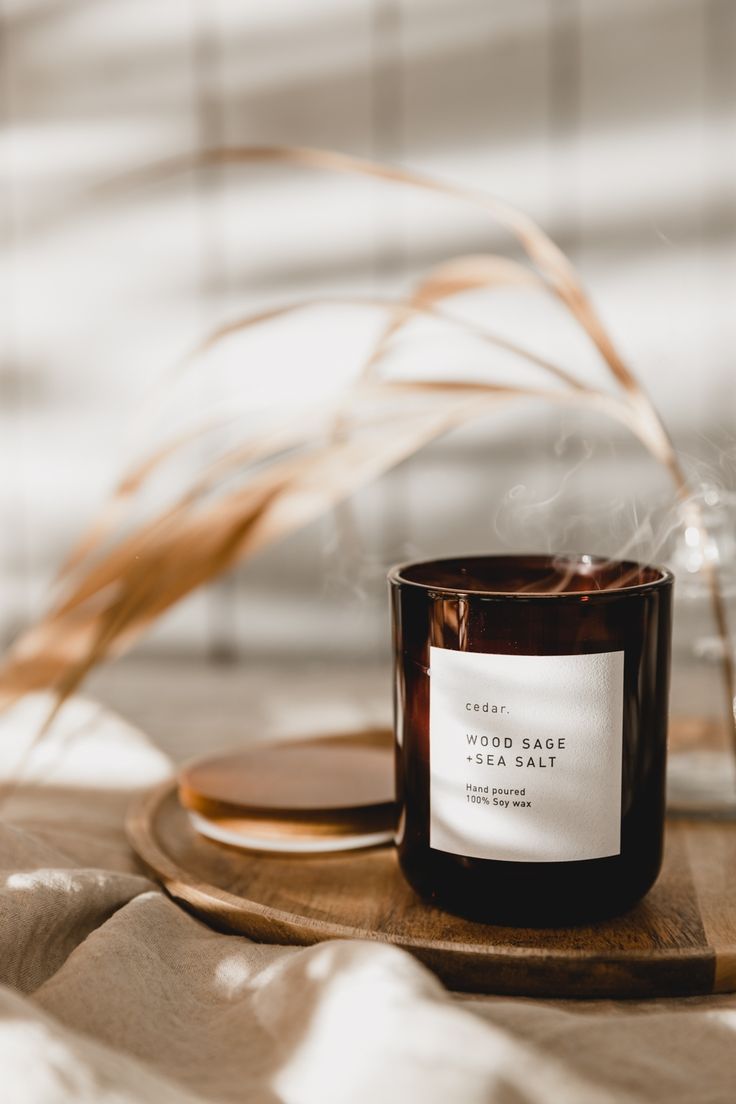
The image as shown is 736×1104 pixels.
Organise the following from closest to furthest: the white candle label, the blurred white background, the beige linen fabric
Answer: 1. the beige linen fabric
2. the white candle label
3. the blurred white background

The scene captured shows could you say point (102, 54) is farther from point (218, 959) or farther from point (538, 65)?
point (218, 959)

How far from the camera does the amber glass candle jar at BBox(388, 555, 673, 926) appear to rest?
1.36ft

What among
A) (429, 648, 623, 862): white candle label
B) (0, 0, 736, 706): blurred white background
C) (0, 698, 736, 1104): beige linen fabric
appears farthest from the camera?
(0, 0, 736, 706): blurred white background

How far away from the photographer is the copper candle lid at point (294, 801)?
1.68ft

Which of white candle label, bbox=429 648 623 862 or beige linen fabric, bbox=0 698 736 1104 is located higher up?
white candle label, bbox=429 648 623 862

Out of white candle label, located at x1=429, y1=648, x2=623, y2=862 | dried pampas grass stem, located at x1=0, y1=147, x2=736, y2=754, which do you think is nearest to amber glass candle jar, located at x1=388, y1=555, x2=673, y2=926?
white candle label, located at x1=429, y1=648, x2=623, y2=862

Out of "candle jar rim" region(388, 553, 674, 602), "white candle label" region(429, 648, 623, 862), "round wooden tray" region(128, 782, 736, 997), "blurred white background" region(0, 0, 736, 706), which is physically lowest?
"round wooden tray" region(128, 782, 736, 997)

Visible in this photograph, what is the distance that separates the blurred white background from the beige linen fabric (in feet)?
2.16

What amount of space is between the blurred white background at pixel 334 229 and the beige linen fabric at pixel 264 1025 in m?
0.66

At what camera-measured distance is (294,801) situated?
1.70 feet

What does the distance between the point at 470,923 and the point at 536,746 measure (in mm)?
81

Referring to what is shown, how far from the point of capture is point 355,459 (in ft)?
1.76

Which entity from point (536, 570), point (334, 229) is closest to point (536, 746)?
point (536, 570)

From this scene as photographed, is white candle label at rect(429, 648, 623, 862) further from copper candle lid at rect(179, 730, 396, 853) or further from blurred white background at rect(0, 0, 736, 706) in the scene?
blurred white background at rect(0, 0, 736, 706)
